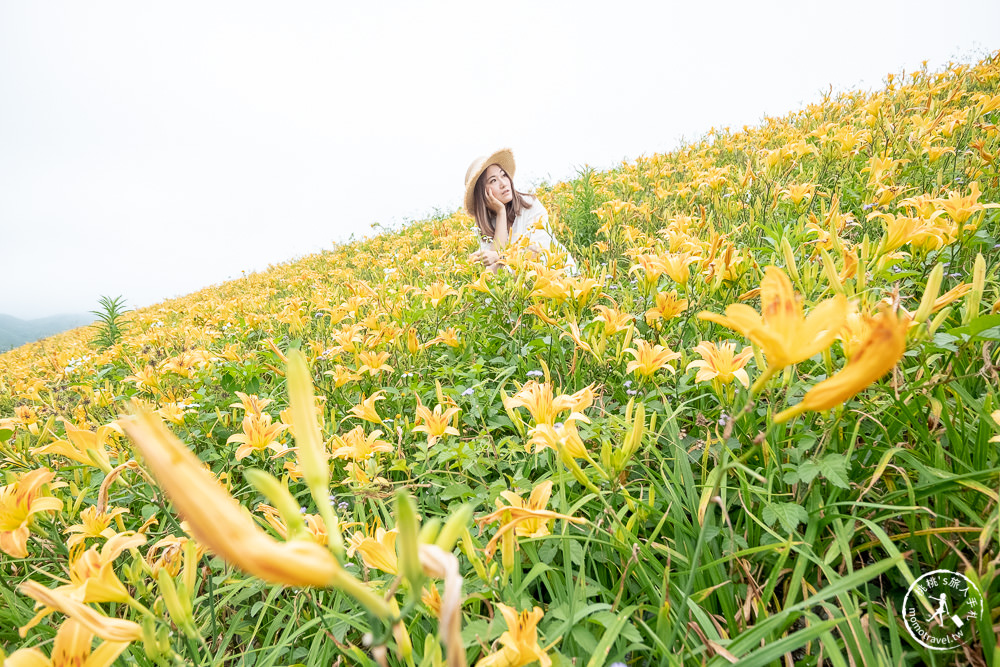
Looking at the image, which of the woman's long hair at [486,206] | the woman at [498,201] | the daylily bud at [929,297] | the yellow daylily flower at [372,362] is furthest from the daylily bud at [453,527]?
the woman's long hair at [486,206]

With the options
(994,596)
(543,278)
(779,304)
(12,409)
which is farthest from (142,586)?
(12,409)

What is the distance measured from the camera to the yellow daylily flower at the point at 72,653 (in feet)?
2.24

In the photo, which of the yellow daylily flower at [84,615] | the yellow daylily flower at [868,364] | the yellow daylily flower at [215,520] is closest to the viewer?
the yellow daylily flower at [215,520]

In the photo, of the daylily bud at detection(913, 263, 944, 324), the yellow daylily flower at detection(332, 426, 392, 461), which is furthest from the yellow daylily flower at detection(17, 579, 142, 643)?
the daylily bud at detection(913, 263, 944, 324)

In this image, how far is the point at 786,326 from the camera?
2.18 ft

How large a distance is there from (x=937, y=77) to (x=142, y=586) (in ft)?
19.5

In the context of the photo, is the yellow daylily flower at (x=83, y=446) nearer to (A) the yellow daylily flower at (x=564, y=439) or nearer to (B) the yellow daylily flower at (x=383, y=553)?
(B) the yellow daylily flower at (x=383, y=553)

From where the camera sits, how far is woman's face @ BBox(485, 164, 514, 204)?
15.4ft

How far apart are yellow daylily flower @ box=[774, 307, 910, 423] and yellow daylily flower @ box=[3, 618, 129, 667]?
42.5 inches

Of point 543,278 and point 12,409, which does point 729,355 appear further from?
point 12,409

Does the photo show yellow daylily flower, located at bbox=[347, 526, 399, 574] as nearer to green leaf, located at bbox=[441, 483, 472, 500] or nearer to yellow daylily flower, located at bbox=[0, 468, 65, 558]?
green leaf, located at bbox=[441, 483, 472, 500]

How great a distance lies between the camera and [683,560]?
110cm

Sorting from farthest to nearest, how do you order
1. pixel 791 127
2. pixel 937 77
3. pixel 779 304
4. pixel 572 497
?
1. pixel 791 127
2. pixel 937 77
3. pixel 572 497
4. pixel 779 304

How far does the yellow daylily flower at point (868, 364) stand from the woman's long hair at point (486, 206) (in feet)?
14.2
